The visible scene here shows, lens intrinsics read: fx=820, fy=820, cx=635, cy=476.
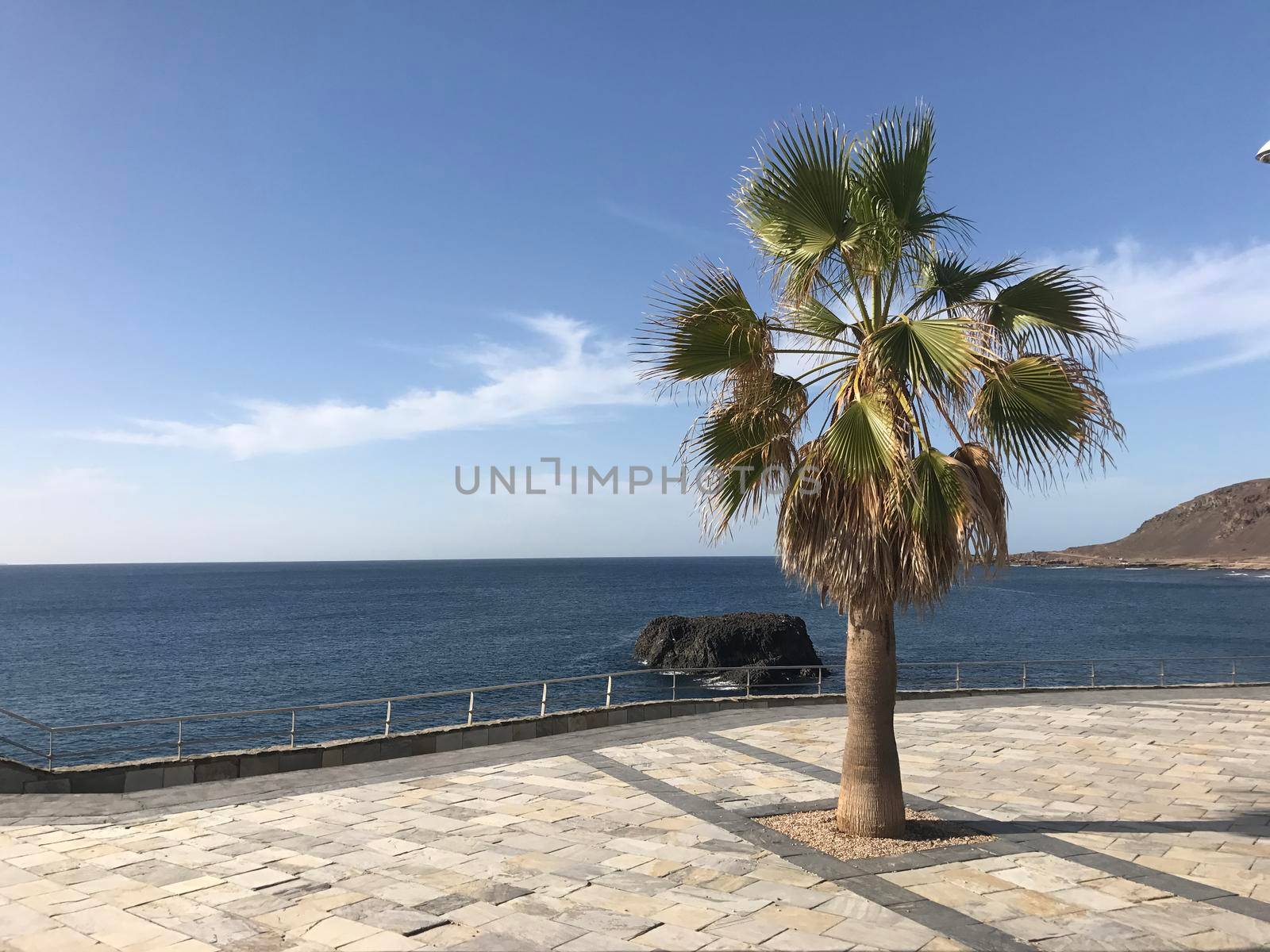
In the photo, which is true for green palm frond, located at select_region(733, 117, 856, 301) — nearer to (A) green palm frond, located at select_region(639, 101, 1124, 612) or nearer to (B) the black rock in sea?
(A) green palm frond, located at select_region(639, 101, 1124, 612)

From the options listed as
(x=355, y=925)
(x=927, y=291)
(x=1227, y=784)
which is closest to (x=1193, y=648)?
(x=1227, y=784)

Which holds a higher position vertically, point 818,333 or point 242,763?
point 818,333

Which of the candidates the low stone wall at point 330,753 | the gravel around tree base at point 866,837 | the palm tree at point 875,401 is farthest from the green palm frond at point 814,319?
the low stone wall at point 330,753

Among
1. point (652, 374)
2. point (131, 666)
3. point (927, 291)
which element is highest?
point (927, 291)

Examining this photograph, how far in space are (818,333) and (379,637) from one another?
62411mm

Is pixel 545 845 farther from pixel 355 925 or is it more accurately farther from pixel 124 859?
pixel 124 859

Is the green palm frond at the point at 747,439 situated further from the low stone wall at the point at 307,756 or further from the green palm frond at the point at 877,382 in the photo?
the low stone wall at the point at 307,756

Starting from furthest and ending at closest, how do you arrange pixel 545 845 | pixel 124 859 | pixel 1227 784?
pixel 1227 784
pixel 545 845
pixel 124 859

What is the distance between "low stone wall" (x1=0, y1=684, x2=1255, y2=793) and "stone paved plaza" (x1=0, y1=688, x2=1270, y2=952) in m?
0.29

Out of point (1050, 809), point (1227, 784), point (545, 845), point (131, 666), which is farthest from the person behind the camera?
point (131, 666)

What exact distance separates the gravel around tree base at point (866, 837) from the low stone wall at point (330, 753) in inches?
217

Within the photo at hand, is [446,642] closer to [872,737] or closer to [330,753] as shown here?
[330,753]

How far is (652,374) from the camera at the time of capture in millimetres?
8781

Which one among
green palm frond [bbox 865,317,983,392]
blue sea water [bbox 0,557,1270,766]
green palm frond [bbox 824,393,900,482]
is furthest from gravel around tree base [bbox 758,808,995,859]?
green palm frond [bbox 865,317,983,392]
